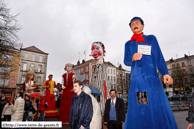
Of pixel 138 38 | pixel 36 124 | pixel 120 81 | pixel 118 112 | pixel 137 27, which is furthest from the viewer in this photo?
pixel 120 81

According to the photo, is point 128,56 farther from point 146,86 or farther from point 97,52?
point 97,52

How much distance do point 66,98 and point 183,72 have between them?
37.0m

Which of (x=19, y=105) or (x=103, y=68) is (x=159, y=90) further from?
(x=19, y=105)

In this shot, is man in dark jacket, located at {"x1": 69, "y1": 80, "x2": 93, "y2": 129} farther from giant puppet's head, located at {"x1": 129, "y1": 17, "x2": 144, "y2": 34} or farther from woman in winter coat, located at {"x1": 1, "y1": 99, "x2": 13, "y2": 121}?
woman in winter coat, located at {"x1": 1, "y1": 99, "x2": 13, "y2": 121}

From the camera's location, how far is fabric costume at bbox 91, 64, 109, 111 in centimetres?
430

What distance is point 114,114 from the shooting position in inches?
148

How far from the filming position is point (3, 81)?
24.5m

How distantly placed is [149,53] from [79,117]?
5.56 feet

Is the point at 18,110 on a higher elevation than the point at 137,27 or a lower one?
lower

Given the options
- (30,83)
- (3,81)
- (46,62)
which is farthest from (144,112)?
(46,62)

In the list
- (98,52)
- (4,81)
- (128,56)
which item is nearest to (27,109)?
(98,52)

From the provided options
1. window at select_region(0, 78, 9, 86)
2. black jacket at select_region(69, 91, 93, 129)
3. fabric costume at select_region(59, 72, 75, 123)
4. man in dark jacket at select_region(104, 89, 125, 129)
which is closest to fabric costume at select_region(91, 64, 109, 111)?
man in dark jacket at select_region(104, 89, 125, 129)

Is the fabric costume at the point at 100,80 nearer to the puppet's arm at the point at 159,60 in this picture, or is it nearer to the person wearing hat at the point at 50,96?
the puppet's arm at the point at 159,60

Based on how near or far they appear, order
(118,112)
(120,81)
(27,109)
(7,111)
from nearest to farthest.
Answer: (118,112) → (27,109) → (7,111) → (120,81)
